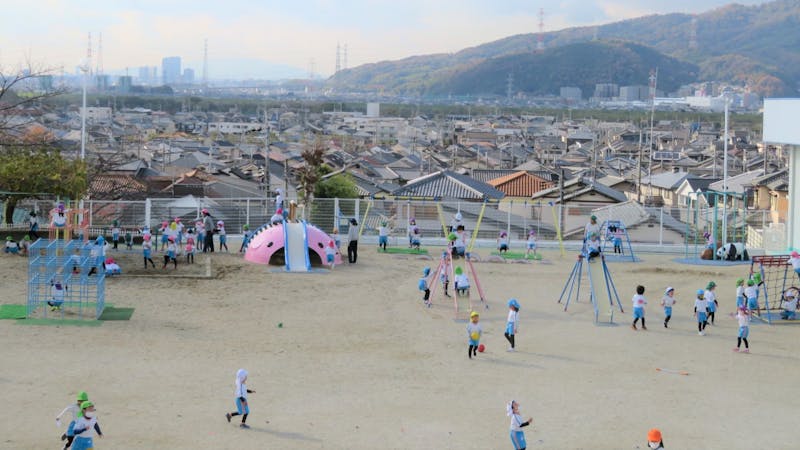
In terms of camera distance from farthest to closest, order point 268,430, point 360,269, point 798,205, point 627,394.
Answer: point 798,205, point 360,269, point 627,394, point 268,430

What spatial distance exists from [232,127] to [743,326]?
103m

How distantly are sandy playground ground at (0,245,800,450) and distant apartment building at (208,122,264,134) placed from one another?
92.6m

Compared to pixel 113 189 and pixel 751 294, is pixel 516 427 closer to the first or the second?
pixel 751 294

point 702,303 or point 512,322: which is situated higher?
point 702,303

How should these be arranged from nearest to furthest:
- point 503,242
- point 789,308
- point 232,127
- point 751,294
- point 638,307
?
point 638,307 → point 751,294 → point 789,308 → point 503,242 → point 232,127

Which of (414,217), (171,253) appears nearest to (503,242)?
(414,217)

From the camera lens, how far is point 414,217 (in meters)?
26.3

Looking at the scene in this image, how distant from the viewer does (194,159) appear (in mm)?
60750

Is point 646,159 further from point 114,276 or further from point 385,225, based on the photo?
point 114,276

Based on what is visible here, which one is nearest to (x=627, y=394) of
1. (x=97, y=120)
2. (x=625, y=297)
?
(x=625, y=297)

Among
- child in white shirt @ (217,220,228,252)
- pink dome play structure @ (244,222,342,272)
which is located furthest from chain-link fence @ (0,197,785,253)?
pink dome play structure @ (244,222,342,272)

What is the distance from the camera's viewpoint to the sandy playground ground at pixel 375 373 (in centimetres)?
1052

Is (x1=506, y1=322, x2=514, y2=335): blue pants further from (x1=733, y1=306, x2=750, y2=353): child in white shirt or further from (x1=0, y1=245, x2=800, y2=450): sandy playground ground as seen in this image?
(x1=733, y1=306, x2=750, y2=353): child in white shirt

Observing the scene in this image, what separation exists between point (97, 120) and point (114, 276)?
96293 millimetres
